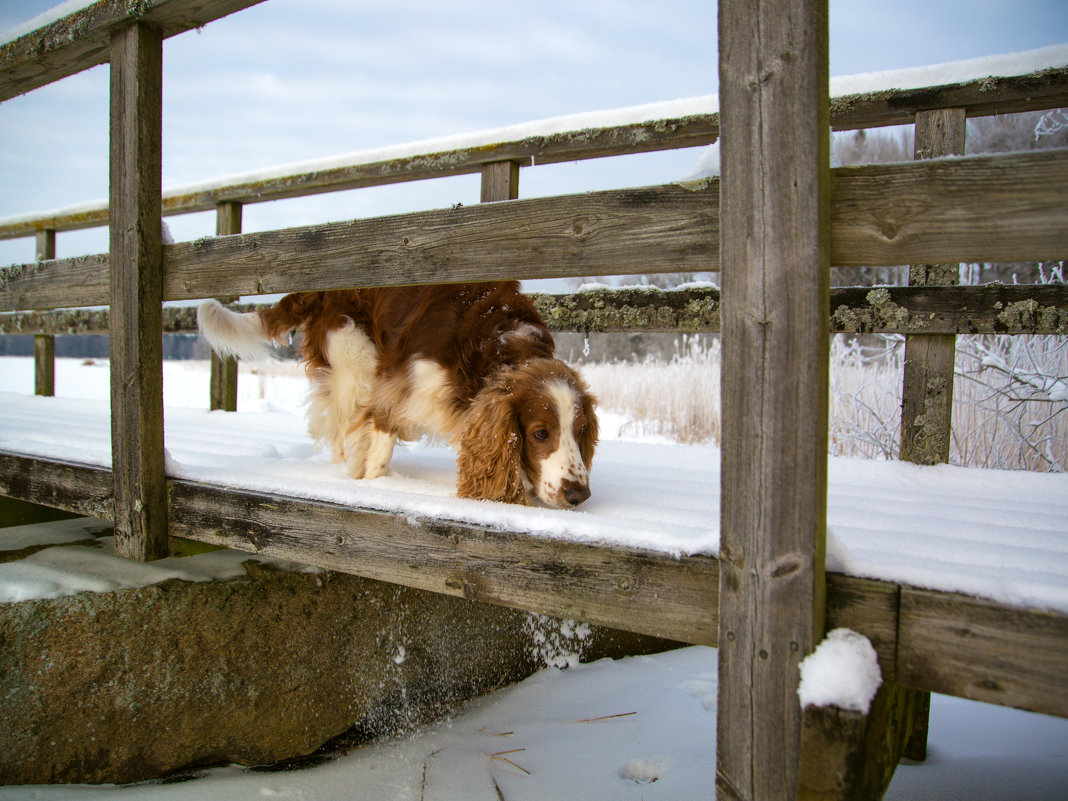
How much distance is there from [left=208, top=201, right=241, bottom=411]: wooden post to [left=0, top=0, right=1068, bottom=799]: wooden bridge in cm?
226

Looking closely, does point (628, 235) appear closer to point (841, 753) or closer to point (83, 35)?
point (841, 753)

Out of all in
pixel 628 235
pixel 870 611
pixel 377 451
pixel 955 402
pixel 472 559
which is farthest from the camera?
pixel 955 402

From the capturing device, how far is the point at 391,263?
1.64 meters

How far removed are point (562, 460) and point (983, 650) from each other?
1303mm

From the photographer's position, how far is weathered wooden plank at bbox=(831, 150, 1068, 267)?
0.98 metres

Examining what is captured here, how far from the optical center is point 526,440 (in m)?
2.22

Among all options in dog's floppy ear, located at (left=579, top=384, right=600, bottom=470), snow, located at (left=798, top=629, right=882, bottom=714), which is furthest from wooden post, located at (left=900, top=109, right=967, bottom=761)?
snow, located at (left=798, top=629, right=882, bottom=714)

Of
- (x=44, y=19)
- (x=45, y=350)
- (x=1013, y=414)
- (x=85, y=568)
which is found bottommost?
(x=85, y=568)

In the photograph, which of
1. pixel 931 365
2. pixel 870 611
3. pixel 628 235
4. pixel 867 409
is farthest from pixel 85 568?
pixel 867 409

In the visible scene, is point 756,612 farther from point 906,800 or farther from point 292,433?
point 292,433

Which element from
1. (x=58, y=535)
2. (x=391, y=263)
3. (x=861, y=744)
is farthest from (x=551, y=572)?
(x=58, y=535)

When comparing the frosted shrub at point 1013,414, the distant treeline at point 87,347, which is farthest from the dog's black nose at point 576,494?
the distant treeline at point 87,347

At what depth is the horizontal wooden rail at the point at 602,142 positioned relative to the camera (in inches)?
90.3

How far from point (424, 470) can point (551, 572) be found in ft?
4.85
